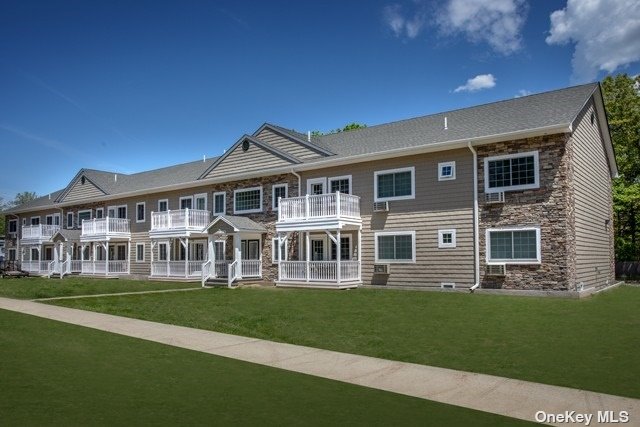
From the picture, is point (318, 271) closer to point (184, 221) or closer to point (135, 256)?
point (184, 221)

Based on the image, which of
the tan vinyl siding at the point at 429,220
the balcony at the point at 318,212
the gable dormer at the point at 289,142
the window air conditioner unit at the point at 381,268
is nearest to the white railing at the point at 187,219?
the gable dormer at the point at 289,142

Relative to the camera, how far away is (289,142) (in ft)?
81.5

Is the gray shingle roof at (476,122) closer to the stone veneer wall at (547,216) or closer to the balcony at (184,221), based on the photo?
the stone veneer wall at (547,216)

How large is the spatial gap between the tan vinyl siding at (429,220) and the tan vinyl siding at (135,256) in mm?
16064

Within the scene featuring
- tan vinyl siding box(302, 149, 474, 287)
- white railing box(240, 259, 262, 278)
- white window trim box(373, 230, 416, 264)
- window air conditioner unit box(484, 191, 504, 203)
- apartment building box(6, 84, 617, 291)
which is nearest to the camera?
apartment building box(6, 84, 617, 291)

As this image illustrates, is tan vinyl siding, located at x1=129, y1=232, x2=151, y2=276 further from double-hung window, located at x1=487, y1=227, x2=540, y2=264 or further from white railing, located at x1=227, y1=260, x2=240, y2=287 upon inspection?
double-hung window, located at x1=487, y1=227, x2=540, y2=264

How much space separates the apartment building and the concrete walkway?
35.6 feet

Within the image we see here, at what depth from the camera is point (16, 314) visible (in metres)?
13.0

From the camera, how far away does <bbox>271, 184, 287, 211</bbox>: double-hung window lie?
81.0 ft

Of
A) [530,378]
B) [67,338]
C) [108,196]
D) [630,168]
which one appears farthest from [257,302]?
[630,168]

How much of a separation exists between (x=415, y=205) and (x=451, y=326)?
9.48 metres

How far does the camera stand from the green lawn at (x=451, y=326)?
7445 mm

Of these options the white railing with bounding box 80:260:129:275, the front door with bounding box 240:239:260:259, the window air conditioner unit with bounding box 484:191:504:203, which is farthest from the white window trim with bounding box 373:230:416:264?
the white railing with bounding box 80:260:129:275

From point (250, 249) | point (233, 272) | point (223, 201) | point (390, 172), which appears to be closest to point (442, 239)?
point (390, 172)
